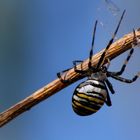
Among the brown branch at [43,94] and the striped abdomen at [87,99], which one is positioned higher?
the striped abdomen at [87,99]

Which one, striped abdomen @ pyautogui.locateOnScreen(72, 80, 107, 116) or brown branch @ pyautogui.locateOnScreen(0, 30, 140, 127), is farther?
striped abdomen @ pyautogui.locateOnScreen(72, 80, 107, 116)

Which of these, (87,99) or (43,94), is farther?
(87,99)

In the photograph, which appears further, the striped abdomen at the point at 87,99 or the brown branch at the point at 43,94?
the striped abdomen at the point at 87,99

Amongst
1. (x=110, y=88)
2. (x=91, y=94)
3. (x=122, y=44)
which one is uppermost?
(x=110, y=88)

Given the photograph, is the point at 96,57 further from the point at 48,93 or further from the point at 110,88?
the point at 110,88

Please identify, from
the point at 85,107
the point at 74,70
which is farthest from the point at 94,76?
the point at 74,70

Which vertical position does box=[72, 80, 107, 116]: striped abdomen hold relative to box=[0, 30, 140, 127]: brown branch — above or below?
above

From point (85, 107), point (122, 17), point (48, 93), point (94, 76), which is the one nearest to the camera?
point (48, 93)

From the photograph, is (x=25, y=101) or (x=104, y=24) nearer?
(x=25, y=101)
